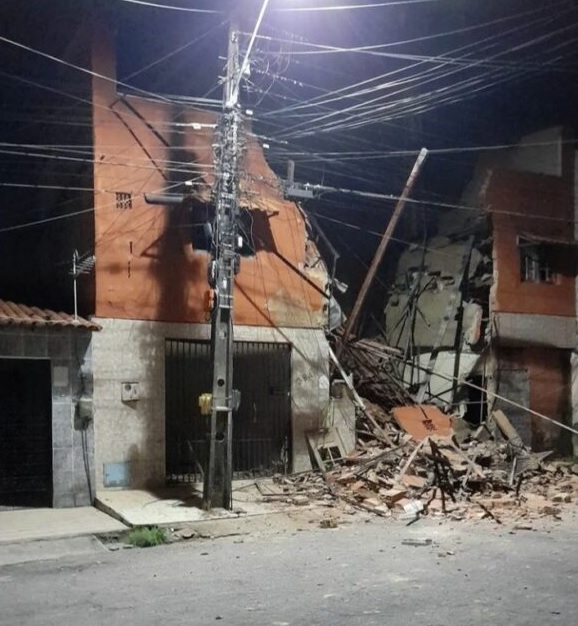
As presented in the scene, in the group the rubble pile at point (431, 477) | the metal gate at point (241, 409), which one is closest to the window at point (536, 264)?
the rubble pile at point (431, 477)

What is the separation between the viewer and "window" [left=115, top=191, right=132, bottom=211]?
12453 millimetres

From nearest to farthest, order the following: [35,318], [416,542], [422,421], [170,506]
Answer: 1. [416,542]
2. [170,506]
3. [35,318]
4. [422,421]

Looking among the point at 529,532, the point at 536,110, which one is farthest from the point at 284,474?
the point at 536,110

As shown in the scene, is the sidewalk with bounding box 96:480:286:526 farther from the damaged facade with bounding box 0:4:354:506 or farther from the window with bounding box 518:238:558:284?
the window with bounding box 518:238:558:284

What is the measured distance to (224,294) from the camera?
1095 centimetres

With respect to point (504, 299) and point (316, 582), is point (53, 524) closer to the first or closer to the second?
point (316, 582)

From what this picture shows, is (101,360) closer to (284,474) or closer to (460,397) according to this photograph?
(284,474)

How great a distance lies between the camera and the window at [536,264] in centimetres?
1903

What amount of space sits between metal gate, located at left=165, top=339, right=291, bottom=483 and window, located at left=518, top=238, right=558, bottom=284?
28.8 ft

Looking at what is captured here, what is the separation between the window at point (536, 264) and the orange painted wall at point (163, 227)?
8.05 metres

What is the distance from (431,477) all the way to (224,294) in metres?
5.11

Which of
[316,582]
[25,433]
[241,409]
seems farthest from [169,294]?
[316,582]

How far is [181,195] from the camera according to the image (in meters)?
12.3

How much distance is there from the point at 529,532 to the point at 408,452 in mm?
3597
